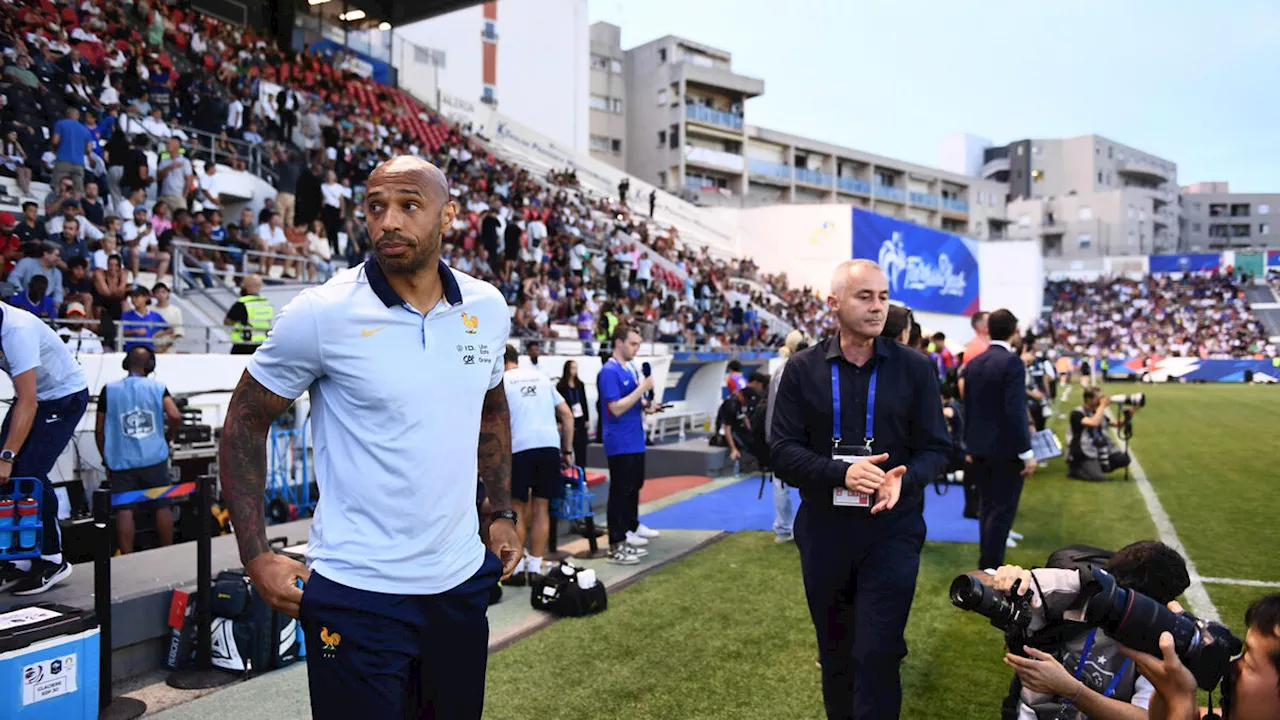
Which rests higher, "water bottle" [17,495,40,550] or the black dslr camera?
the black dslr camera

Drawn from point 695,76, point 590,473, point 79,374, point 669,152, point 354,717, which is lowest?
point 590,473

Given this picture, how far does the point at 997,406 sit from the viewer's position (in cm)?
617

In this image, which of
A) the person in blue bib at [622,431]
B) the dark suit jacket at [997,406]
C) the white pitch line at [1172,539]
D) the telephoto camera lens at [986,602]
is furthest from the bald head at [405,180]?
the person in blue bib at [622,431]

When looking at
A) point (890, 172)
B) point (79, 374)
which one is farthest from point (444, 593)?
point (890, 172)

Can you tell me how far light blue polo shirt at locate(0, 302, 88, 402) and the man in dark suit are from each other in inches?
232

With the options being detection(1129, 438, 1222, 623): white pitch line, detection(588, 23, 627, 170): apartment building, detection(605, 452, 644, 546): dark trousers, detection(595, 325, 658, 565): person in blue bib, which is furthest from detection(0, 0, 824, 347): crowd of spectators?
detection(588, 23, 627, 170): apartment building

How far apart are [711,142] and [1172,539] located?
45.0 meters

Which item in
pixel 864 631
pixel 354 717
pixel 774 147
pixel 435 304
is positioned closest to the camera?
pixel 354 717

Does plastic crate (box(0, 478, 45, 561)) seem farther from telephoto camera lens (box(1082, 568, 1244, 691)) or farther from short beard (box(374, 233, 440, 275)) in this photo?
telephoto camera lens (box(1082, 568, 1244, 691))

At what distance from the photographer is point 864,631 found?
3230 millimetres

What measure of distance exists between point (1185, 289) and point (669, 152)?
139 feet

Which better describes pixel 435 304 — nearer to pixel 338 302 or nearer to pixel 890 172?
pixel 338 302

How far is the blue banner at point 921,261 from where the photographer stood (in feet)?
124

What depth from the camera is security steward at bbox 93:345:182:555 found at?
21.5ft
